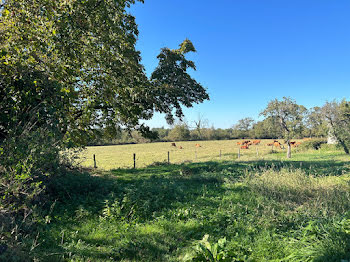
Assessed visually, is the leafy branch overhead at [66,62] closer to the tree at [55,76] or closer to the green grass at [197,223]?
the tree at [55,76]

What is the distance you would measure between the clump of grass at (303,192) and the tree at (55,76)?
263 inches

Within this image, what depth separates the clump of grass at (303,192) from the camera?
233 inches

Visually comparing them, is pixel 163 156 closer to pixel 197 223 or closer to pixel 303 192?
pixel 303 192

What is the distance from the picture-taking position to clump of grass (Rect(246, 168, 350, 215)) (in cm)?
592

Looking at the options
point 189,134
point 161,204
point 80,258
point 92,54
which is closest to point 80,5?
point 92,54

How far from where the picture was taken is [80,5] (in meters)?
8.50

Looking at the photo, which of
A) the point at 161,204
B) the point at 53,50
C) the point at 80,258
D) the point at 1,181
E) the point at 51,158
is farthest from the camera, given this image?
the point at 53,50

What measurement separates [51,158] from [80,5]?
21.4 ft

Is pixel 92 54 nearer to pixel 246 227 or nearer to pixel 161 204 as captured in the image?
pixel 161 204

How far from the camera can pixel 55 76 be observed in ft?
23.6

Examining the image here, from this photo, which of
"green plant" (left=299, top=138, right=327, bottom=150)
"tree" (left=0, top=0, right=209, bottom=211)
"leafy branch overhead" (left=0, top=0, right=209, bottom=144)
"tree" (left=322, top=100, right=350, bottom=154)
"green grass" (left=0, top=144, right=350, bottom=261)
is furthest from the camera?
"green plant" (left=299, top=138, right=327, bottom=150)

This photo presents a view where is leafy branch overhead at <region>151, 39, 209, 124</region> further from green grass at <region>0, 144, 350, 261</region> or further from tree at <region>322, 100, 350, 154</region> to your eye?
tree at <region>322, 100, 350, 154</region>

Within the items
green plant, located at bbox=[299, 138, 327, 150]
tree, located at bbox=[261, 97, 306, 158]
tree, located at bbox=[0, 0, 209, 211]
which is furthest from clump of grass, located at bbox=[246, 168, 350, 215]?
green plant, located at bbox=[299, 138, 327, 150]

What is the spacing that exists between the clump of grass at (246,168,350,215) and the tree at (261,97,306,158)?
17340 millimetres
